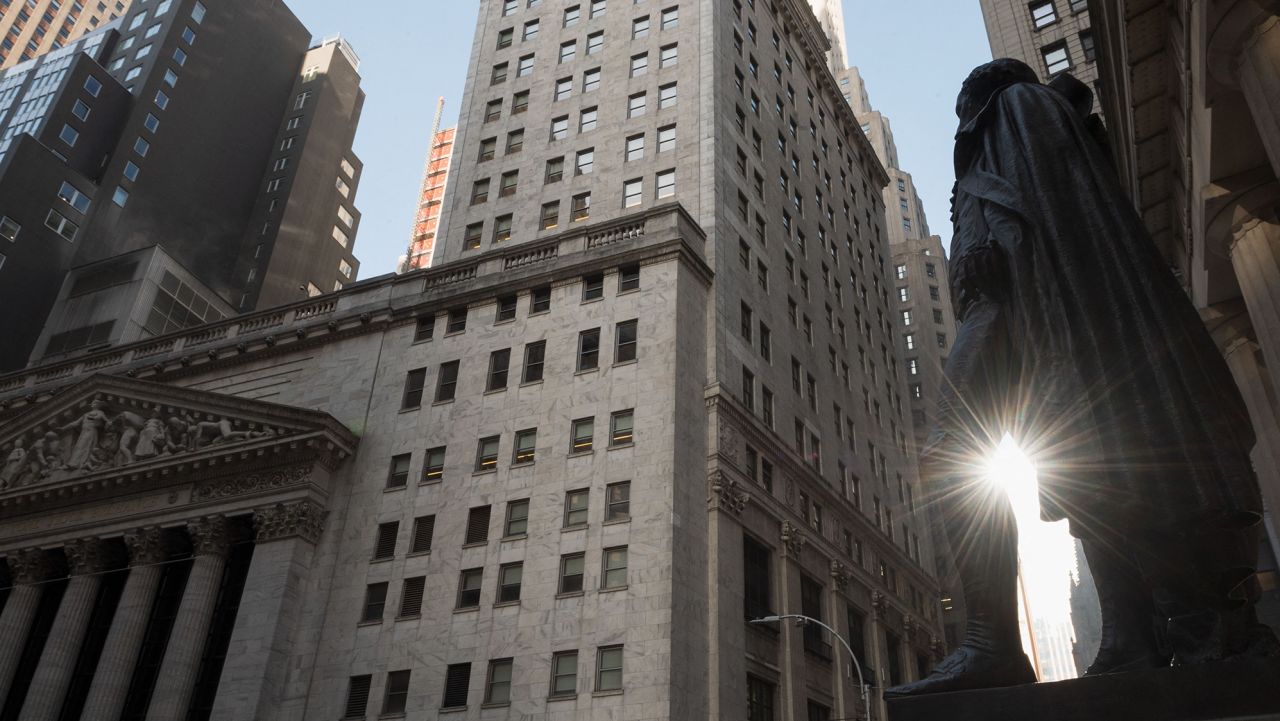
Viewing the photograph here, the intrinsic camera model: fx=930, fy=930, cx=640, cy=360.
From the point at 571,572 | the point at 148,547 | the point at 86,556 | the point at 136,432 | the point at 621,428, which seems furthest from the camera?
the point at 136,432

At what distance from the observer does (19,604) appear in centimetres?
4569

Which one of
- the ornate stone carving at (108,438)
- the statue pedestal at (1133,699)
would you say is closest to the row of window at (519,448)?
the ornate stone carving at (108,438)

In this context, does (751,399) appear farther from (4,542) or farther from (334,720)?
(4,542)

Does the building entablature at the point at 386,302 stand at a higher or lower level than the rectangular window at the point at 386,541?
higher

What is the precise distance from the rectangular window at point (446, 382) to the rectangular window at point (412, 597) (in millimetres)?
8756

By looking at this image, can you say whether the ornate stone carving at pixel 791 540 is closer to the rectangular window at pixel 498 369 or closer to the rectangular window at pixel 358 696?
the rectangular window at pixel 498 369

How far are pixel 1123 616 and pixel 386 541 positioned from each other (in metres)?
37.9

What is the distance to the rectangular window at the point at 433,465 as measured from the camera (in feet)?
135

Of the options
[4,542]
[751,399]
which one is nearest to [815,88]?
[751,399]

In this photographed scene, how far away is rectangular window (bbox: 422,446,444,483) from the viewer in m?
41.3

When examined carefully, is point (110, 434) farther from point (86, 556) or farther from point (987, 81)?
point (987, 81)

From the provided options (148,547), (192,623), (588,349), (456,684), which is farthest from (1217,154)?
(148,547)

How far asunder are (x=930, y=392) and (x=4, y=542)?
82.5 meters

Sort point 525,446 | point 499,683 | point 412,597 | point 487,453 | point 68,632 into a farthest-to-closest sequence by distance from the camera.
A: point 68,632, point 487,453, point 525,446, point 412,597, point 499,683
